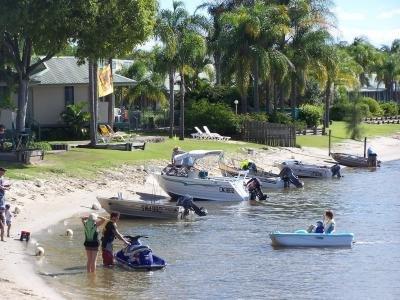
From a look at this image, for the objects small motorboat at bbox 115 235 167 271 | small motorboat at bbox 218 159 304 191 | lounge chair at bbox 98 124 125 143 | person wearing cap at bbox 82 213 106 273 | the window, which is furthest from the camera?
the window

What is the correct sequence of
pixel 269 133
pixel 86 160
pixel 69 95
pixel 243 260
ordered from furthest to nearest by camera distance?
pixel 269 133 < pixel 69 95 < pixel 86 160 < pixel 243 260

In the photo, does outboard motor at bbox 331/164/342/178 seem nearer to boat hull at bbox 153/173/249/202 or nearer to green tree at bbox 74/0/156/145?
boat hull at bbox 153/173/249/202

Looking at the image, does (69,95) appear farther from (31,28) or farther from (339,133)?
(339,133)

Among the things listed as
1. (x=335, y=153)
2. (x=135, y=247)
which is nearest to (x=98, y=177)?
(x=135, y=247)

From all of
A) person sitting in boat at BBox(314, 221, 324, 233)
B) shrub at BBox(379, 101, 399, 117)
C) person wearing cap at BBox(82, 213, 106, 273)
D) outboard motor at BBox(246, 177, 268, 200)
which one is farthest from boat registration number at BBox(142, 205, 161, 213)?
shrub at BBox(379, 101, 399, 117)

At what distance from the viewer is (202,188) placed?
39094mm

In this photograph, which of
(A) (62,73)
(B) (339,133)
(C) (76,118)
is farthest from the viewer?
(B) (339,133)

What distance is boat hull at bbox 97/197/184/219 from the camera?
→ 107 ft

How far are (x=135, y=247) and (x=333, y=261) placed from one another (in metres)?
6.21

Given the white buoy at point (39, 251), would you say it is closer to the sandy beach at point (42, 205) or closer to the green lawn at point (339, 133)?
the sandy beach at point (42, 205)

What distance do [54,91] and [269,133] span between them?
1692 centimetres

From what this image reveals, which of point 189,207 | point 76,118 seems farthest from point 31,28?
point 76,118

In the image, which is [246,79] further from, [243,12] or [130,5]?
[130,5]

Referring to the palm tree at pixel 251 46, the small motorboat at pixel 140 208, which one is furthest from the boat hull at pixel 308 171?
the small motorboat at pixel 140 208
